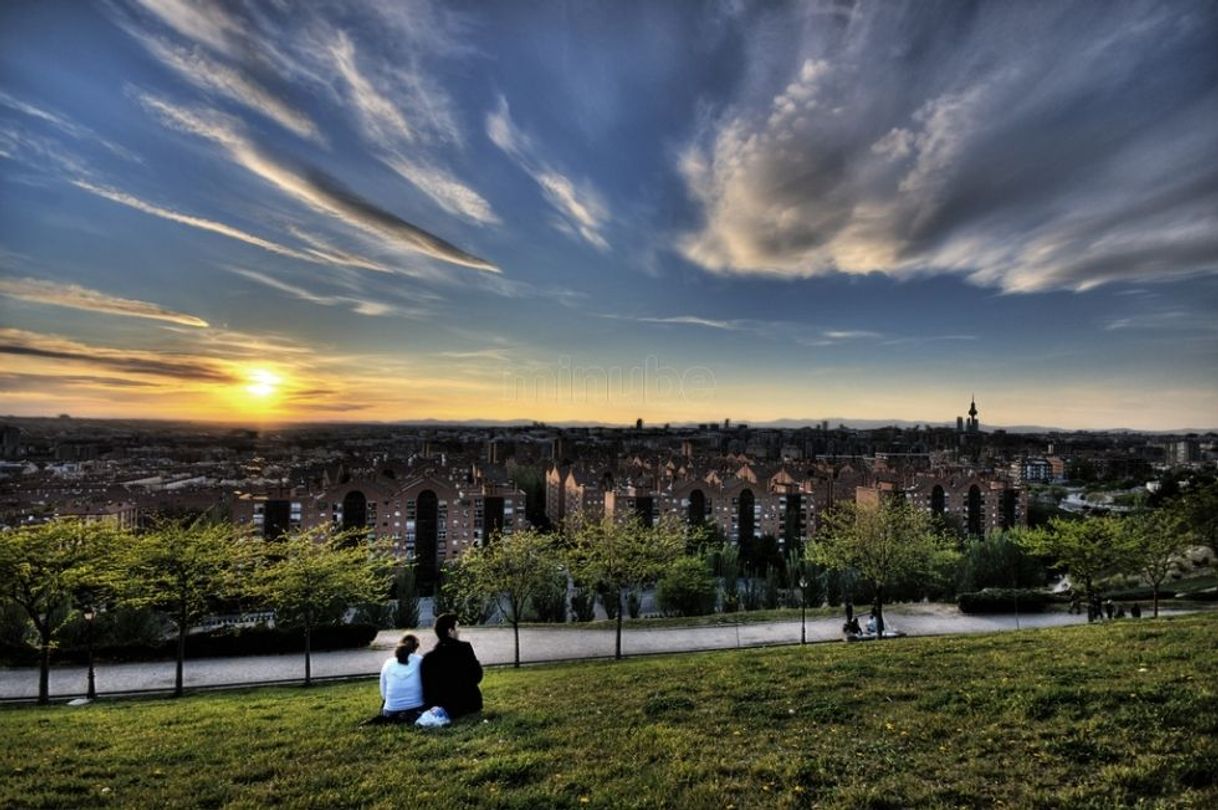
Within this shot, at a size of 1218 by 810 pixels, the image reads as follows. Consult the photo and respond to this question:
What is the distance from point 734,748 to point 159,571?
21.4 meters

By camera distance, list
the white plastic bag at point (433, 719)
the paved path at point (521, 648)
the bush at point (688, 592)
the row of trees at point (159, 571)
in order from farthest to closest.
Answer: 1. the bush at point (688, 592)
2. the paved path at point (521, 648)
3. the row of trees at point (159, 571)
4. the white plastic bag at point (433, 719)

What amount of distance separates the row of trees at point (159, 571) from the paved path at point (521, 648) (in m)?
2.42

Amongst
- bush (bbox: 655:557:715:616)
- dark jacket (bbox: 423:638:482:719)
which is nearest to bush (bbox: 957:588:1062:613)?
bush (bbox: 655:557:715:616)

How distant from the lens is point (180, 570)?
20.6 meters

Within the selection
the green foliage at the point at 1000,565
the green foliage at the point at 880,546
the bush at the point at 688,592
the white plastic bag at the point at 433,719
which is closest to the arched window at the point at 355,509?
the bush at the point at 688,592

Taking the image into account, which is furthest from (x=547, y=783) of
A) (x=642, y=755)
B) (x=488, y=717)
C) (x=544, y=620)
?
(x=544, y=620)

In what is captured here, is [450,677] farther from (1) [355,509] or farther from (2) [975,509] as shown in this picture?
(2) [975,509]

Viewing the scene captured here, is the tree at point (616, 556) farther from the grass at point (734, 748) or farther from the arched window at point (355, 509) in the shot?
the arched window at point (355, 509)

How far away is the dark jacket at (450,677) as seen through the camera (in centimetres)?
881

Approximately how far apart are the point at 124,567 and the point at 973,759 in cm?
2373

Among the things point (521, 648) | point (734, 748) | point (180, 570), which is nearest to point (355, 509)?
point (521, 648)

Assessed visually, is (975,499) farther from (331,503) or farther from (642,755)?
(642,755)

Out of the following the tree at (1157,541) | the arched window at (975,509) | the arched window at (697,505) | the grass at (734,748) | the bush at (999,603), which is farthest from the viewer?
the arched window at (975,509)

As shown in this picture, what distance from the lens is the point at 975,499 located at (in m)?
69.6
